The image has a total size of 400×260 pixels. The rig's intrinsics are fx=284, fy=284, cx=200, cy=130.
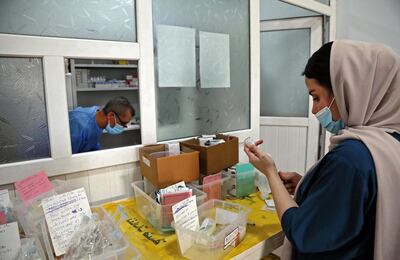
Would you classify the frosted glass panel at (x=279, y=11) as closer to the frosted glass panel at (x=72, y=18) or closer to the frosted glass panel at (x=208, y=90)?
the frosted glass panel at (x=208, y=90)

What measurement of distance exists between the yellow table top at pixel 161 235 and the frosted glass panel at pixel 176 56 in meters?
0.71

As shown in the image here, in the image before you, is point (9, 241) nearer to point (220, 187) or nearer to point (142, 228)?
→ point (142, 228)

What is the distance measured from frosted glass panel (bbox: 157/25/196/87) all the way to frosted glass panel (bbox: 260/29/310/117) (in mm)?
1446

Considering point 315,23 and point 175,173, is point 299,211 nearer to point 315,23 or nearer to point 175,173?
point 175,173

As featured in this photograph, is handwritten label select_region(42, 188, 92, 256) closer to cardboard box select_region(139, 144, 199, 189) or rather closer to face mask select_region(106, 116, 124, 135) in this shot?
cardboard box select_region(139, 144, 199, 189)

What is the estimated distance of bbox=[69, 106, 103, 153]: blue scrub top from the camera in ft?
4.42

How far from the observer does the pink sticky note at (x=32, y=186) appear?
3.49ft

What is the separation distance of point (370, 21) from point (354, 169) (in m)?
2.49

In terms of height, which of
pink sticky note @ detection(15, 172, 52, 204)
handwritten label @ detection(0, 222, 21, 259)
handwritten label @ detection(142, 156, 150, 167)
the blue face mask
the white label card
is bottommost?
the white label card

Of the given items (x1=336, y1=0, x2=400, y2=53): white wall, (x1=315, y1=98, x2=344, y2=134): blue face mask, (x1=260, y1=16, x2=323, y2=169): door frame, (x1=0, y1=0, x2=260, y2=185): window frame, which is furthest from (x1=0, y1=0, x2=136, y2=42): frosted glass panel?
(x1=336, y1=0, x2=400, y2=53): white wall

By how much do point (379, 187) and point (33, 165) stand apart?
127 centimetres

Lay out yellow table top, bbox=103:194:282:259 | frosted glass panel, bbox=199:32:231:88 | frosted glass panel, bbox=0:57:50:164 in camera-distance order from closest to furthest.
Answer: yellow table top, bbox=103:194:282:259 → frosted glass panel, bbox=0:57:50:164 → frosted glass panel, bbox=199:32:231:88

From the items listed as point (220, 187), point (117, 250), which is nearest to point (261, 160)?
point (220, 187)

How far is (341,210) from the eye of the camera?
79 cm
